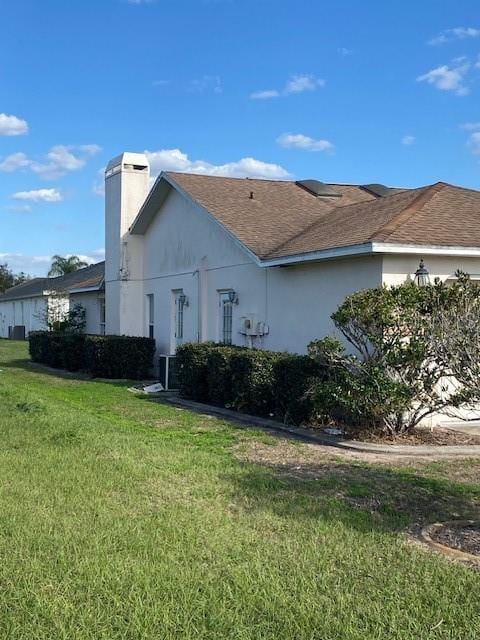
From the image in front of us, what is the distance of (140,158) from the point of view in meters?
21.2

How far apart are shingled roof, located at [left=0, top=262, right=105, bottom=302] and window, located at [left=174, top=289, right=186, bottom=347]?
7.05 meters

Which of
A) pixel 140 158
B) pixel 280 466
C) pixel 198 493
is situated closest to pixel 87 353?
pixel 140 158

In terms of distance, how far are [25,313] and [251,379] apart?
123 feet

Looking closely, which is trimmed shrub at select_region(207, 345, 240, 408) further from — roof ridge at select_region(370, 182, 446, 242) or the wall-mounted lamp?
roof ridge at select_region(370, 182, 446, 242)

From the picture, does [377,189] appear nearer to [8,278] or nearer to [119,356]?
[119,356]

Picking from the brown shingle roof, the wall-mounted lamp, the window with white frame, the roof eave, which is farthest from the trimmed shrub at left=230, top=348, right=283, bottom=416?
the window with white frame

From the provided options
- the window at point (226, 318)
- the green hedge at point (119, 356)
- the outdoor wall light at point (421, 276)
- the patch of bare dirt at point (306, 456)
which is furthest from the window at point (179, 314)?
the patch of bare dirt at point (306, 456)

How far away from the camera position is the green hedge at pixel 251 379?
35.8 ft

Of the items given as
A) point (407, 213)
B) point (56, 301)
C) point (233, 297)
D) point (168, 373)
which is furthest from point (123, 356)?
point (56, 301)

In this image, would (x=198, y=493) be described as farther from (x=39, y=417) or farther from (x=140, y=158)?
(x=140, y=158)

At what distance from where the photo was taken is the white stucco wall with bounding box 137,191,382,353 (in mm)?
12461

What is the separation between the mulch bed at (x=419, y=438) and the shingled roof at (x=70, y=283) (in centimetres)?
1682

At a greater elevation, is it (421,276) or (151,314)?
(421,276)

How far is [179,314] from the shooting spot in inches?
745
